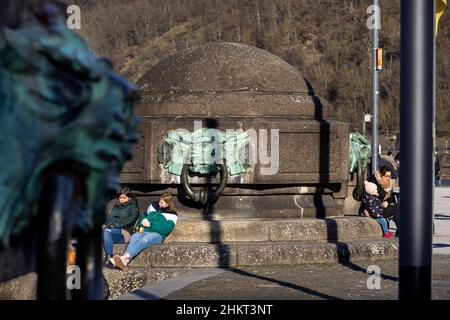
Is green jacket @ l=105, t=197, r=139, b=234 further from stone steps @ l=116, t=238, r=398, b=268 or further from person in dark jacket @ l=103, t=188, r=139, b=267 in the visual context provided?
stone steps @ l=116, t=238, r=398, b=268

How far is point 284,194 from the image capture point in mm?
11906

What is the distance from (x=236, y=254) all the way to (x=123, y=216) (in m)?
1.41

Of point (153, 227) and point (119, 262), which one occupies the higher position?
point (153, 227)

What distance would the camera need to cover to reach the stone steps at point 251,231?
1114 cm

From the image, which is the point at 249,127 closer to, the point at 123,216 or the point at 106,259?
the point at 123,216

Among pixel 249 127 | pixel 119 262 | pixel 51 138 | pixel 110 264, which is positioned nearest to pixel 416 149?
pixel 119 262

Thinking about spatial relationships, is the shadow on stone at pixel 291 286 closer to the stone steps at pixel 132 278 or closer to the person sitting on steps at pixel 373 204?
the stone steps at pixel 132 278

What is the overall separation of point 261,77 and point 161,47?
84661 millimetres

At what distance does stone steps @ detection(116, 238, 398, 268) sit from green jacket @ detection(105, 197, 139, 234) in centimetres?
47

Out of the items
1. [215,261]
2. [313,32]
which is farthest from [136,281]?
[313,32]

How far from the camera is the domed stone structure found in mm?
11508

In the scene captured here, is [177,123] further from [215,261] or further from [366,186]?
[366,186]

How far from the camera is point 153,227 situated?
35.6 feet

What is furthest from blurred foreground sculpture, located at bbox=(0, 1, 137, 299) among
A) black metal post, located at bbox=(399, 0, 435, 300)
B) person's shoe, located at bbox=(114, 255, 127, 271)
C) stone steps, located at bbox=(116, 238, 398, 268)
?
stone steps, located at bbox=(116, 238, 398, 268)
